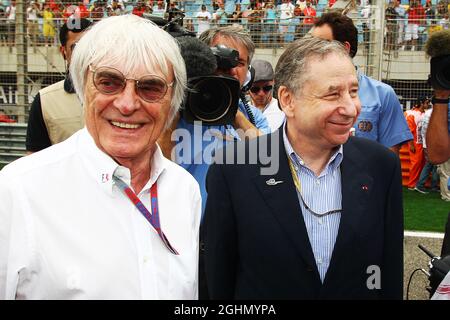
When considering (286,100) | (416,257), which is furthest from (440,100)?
(416,257)

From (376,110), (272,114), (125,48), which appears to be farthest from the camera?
(272,114)

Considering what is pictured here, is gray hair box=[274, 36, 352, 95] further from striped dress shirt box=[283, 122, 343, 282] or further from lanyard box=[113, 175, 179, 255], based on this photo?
lanyard box=[113, 175, 179, 255]

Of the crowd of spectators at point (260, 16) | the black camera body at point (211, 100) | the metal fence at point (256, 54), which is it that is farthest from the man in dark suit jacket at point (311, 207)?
the crowd of spectators at point (260, 16)

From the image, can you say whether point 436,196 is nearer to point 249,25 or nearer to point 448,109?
point 249,25

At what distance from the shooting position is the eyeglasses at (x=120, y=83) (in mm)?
1611

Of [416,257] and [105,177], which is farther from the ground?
[105,177]

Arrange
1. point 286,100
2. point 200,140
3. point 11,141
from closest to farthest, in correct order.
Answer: point 286,100 < point 200,140 < point 11,141

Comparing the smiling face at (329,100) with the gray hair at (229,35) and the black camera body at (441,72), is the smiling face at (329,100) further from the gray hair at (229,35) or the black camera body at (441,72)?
the gray hair at (229,35)

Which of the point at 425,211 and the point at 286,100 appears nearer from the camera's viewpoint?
the point at 286,100

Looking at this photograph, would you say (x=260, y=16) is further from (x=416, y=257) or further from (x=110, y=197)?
(x=110, y=197)

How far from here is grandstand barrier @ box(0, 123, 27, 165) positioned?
35.4 ft

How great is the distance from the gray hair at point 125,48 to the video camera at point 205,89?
565 millimetres

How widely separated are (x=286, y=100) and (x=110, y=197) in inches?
34.9

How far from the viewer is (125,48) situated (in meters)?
1.61
